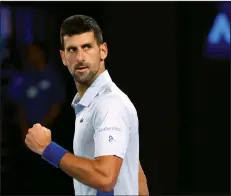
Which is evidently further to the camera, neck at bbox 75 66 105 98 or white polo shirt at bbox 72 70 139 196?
neck at bbox 75 66 105 98

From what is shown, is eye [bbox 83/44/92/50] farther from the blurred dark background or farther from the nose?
the blurred dark background

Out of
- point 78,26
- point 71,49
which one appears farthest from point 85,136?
point 78,26

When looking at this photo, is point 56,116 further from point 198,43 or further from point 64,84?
point 198,43

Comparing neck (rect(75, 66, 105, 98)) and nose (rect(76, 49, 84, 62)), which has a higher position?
nose (rect(76, 49, 84, 62))

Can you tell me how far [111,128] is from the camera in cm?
304

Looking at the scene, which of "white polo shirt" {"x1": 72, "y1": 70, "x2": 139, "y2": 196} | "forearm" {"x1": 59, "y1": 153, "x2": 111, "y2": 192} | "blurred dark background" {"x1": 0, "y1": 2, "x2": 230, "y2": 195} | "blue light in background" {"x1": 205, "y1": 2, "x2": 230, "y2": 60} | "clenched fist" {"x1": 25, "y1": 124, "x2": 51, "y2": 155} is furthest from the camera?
"blue light in background" {"x1": 205, "y1": 2, "x2": 230, "y2": 60}

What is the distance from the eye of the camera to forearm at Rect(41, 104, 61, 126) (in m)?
7.33

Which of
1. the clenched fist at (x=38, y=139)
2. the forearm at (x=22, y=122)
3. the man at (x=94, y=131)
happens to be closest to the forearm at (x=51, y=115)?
the forearm at (x=22, y=122)

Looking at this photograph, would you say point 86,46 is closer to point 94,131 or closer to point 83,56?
point 83,56

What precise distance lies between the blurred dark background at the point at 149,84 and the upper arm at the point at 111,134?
427 centimetres

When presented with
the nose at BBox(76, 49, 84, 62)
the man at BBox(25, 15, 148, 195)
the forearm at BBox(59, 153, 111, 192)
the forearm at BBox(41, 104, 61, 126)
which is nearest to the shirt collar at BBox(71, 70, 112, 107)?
the man at BBox(25, 15, 148, 195)

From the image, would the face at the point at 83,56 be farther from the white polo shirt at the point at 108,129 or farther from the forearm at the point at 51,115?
the forearm at the point at 51,115

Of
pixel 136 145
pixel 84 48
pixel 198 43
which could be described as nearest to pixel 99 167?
pixel 136 145

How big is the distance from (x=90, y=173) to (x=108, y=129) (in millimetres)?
248
